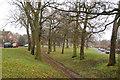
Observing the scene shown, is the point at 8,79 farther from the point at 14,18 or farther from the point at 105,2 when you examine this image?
the point at 14,18

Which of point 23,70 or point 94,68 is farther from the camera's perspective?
point 94,68

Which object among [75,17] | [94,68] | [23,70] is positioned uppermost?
[75,17]

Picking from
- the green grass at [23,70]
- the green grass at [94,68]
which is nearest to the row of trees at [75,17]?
the green grass at [94,68]

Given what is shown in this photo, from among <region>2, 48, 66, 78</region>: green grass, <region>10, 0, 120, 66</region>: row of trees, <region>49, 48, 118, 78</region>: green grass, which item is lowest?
<region>49, 48, 118, 78</region>: green grass

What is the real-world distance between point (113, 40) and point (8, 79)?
10.4m

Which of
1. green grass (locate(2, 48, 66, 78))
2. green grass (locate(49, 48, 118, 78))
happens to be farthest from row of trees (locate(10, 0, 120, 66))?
green grass (locate(2, 48, 66, 78))

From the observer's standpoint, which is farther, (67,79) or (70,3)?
(70,3)

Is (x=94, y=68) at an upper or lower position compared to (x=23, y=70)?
lower

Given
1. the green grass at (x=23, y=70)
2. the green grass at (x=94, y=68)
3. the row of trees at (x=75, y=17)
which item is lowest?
the green grass at (x=94, y=68)

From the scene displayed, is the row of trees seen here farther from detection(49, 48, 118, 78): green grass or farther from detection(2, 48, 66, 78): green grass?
detection(2, 48, 66, 78): green grass

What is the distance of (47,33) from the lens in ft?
107

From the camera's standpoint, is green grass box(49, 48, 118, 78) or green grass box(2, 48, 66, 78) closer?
green grass box(2, 48, 66, 78)

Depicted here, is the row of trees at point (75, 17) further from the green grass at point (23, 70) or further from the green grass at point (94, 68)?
the green grass at point (23, 70)

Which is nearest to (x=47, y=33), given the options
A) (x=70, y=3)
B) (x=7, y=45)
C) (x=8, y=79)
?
(x=7, y=45)
